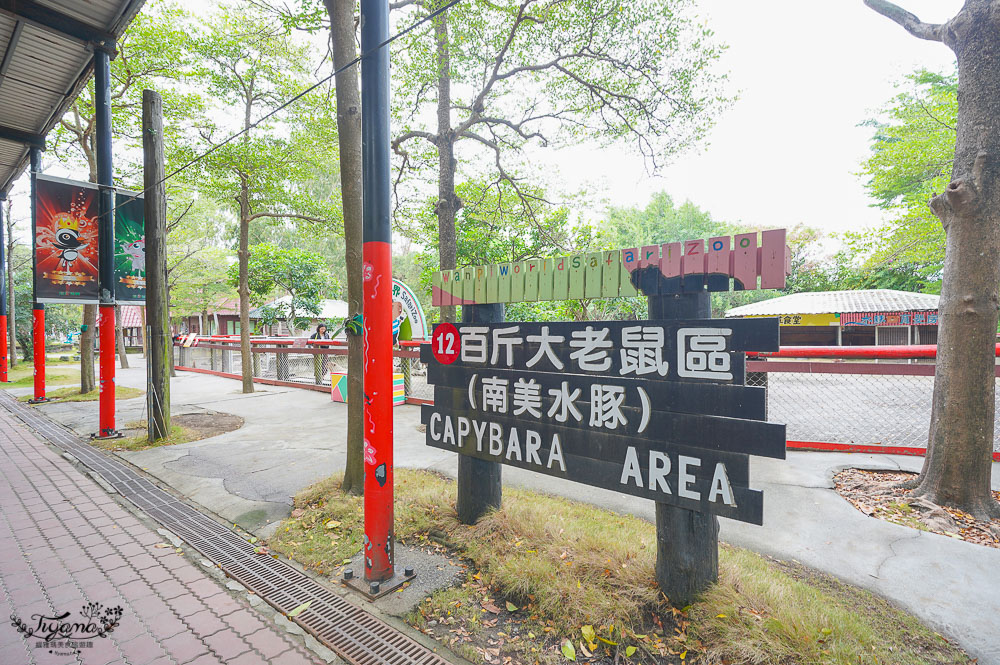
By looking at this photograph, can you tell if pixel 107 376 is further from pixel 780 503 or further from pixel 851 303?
pixel 851 303

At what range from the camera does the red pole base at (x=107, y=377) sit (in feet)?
22.7

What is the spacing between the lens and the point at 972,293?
12.3 ft

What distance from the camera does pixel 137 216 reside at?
298 inches

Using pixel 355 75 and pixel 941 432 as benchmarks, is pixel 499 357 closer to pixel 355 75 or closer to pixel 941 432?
pixel 355 75

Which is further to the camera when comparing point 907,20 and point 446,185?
point 446,185

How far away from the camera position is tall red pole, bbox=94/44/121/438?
7.05 m

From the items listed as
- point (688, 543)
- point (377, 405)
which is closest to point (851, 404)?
point (688, 543)

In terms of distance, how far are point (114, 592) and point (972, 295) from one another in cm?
666

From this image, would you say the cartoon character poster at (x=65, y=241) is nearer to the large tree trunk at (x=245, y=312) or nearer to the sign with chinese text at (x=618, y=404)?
the large tree trunk at (x=245, y=312)

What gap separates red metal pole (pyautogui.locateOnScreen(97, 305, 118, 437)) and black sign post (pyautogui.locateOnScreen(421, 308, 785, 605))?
6567mm

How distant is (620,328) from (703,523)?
1.15 metres

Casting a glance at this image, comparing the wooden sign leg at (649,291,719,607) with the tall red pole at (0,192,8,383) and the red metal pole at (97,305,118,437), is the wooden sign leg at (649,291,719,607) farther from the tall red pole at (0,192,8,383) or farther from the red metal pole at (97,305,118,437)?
the tall red pole at (0,192,8,383)

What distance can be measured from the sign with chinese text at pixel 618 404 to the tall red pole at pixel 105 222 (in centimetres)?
646

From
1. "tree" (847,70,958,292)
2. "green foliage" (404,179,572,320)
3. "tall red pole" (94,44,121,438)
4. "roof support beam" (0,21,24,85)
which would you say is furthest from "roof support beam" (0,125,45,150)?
"tree" (847,70,958,292)
